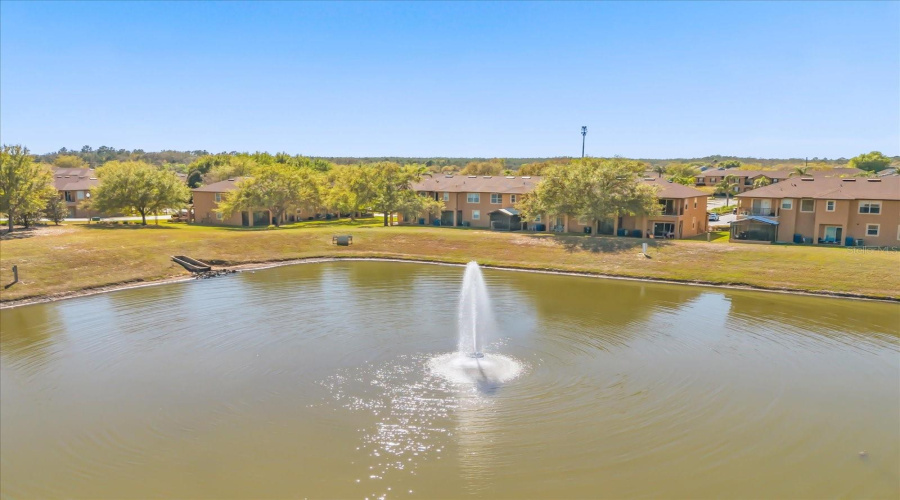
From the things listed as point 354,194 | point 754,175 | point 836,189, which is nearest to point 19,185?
point 354,194

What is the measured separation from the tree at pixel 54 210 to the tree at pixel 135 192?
3.40 m

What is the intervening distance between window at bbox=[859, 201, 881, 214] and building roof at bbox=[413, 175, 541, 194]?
37.5m

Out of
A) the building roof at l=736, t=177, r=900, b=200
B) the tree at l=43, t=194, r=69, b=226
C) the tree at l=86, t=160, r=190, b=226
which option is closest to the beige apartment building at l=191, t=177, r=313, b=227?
the tree at l=86, t=160, r=190, b=226

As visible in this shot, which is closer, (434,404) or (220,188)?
(434,404)

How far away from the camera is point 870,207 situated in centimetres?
5881

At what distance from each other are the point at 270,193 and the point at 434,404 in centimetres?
6255

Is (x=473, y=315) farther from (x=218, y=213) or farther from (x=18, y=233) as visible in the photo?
(x=218, y=213)

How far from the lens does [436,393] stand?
22625mm

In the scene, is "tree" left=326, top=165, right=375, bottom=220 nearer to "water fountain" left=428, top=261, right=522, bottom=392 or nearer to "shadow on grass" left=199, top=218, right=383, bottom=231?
"shadow on grass" left=199, top=218, right=383, bottom=231

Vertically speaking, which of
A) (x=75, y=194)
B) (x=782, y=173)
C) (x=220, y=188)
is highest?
(x=782, y=173)

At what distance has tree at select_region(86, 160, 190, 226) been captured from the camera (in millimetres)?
73125

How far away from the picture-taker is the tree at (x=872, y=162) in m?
154

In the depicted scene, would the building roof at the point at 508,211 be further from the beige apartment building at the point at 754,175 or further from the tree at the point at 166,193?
the beige apartment building at the point at 754,175

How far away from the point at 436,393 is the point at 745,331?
65.0 ft
